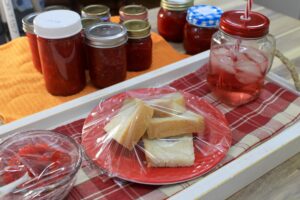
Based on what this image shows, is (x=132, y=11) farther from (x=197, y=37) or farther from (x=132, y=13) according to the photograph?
(x=197, y=37)

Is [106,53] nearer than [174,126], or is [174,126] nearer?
[174,126]

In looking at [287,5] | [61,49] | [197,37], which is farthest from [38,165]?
[287,5]

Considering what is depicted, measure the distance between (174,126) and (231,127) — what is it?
0.40ft

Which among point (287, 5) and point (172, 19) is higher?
point (172, 19)

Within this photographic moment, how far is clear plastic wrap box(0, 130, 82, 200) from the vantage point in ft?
1.42

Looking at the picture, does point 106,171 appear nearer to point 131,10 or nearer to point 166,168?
point 166,168

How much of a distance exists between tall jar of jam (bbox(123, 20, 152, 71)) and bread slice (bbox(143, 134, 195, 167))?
0.88ft

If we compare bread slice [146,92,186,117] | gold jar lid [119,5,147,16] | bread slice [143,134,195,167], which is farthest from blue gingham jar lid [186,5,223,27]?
bread slice [143,134,195,167]

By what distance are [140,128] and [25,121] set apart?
0.20 metres

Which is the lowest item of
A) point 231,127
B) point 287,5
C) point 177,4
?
point 287,5

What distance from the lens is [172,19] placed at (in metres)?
0.85

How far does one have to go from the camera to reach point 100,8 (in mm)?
785

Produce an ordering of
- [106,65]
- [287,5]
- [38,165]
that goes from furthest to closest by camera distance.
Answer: [287,5] → [106,65] → [38,165]

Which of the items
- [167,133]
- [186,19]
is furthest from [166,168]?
[186,19]
